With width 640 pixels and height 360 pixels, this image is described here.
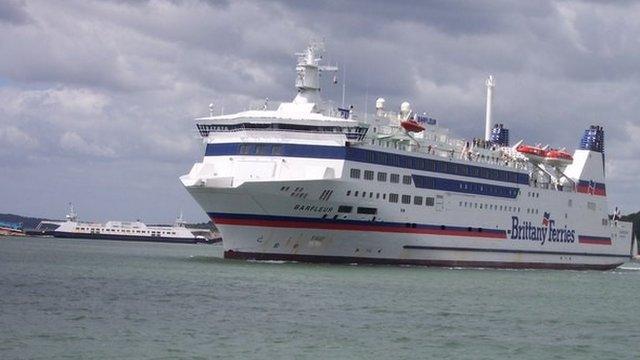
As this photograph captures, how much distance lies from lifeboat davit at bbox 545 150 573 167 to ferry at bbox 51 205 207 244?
86.4m

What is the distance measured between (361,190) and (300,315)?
20246 mm

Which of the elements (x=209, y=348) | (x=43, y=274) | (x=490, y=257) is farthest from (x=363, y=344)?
(x=490, y=257)

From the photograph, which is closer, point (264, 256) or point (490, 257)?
point (264, 256)

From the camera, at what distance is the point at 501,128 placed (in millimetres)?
72000

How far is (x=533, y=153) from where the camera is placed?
68750 mm

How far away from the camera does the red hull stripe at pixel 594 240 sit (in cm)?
7151

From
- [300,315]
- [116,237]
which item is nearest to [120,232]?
[116,237]

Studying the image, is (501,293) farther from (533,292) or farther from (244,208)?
(244,208)

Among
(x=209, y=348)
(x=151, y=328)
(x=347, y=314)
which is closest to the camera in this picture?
(x=209, y=348)

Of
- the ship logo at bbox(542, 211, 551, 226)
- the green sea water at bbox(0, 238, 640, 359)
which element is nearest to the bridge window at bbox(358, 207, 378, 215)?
the green sea water at bbox(0, 238, 640, 359)

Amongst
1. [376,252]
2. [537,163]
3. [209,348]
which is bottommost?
[209,348]

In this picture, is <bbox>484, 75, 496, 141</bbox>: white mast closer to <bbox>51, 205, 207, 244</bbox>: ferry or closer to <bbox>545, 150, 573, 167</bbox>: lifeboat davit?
<bbox>545, 150, 573, 167</bbox>: lifeboat davit

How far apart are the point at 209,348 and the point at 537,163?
153 feet

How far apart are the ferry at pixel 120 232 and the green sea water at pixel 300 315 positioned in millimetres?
98056
